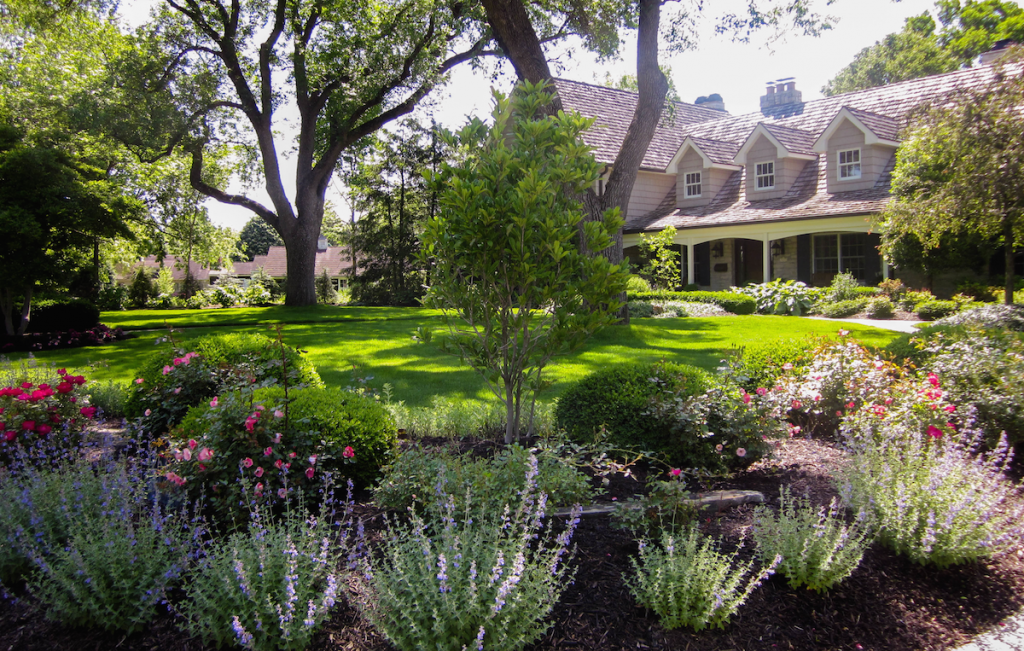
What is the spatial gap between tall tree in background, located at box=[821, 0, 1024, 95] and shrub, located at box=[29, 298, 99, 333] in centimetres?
4243

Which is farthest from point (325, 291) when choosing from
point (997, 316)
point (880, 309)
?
point (997, 316)

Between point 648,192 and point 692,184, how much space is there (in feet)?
5.48

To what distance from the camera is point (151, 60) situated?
18547 millimetres

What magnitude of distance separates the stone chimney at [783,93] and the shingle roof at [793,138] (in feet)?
16.5

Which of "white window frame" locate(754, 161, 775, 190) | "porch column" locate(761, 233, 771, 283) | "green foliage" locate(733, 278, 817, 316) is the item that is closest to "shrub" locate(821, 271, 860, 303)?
"green foliage" locate(733, 278, 817, 316)

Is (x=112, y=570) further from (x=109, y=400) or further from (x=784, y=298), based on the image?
(x=784, y=298)

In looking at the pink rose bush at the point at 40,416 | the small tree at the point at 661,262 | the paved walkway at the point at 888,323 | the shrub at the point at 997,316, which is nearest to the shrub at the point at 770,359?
the pink rose bush at the point at 40,416

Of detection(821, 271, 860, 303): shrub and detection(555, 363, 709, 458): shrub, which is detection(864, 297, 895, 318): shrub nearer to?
detection(821, 271, 860, 303): shrub

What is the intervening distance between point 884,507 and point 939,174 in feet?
48.3

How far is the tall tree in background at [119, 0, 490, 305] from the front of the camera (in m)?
18.1

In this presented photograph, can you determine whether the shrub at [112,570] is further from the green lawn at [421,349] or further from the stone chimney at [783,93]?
the stone chimney at [783,93]

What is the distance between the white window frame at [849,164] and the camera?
64.1ft

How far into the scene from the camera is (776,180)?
2152 centimetres

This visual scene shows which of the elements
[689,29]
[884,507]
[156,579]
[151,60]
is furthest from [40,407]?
[151,60]
